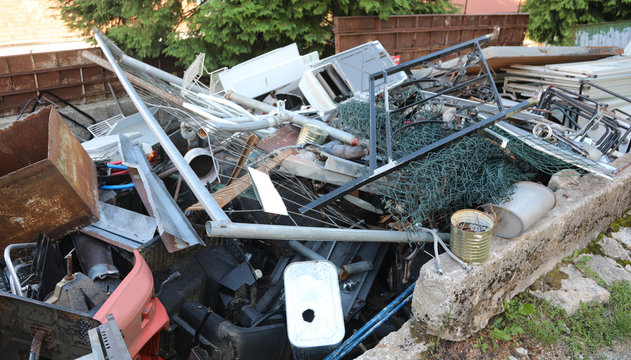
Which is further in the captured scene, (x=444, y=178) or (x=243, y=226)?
(x=444, y=178)

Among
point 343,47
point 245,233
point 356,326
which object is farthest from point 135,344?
point 343,47

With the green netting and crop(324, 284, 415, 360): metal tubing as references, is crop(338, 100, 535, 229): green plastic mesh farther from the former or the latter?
crop(324, 284, 415, 360): metal tubing

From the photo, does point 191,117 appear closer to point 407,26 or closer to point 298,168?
point 298,168

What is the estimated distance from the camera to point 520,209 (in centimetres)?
294

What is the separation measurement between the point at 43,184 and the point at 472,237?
11.1ft

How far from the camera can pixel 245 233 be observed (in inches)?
87.4

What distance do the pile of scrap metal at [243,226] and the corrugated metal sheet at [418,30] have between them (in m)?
2.41

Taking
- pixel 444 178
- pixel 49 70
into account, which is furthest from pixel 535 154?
pixel 49 70

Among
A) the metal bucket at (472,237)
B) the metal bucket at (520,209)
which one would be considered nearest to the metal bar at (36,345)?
the metal bucket at (472,237)

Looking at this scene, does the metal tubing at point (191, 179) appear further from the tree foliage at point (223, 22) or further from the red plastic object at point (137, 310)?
the tree foliage at point (223, 22)

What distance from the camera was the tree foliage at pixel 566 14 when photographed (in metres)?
9.24

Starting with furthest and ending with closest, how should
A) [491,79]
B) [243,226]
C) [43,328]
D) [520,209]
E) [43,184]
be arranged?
1. [43,184]
2. [491,79]
3. [520,209]
4. [43,328]
5. [243,226]

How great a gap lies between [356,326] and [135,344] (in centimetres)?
169

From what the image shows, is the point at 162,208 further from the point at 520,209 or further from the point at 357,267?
the point at 520,209
